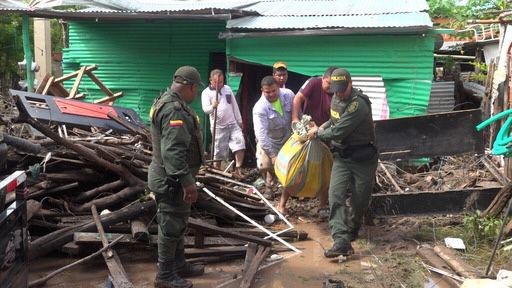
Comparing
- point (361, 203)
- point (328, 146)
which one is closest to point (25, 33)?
point (328, 146)

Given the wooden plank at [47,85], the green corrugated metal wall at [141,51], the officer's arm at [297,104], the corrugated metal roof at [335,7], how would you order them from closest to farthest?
the officer's arm at [297,104]
the corrugated metal roof at [335,7]
the wooden plank at [47,85]
the green corrugated metal wall at [141,51]

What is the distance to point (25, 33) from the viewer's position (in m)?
10.6

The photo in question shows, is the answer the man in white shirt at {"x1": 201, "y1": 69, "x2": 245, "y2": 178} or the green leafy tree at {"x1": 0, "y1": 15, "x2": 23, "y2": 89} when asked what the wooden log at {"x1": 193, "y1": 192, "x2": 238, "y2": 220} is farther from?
the green leafy tree at {"x1": 0, "y1": 15, "x2": 23, "y2": 89}

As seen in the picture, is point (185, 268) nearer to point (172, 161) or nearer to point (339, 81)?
point (172, 161)

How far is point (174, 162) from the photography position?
435 centimetres

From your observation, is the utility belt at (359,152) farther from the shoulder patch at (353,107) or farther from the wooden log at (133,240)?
the wooden log at (133,240)

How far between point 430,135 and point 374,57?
98.0 inches

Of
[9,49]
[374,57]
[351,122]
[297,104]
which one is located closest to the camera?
[351,122]

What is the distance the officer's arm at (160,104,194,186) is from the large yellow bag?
6.87 feet

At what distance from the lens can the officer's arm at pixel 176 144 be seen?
436 cm

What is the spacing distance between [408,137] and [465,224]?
59.4 inches

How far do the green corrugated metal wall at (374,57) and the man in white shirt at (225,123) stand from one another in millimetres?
1739

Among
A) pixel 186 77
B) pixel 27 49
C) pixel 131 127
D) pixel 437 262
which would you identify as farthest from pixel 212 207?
pixel 27 49

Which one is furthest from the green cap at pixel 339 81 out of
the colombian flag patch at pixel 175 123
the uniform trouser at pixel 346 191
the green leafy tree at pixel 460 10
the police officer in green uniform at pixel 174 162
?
the green leafy tree at pixel 460 10
